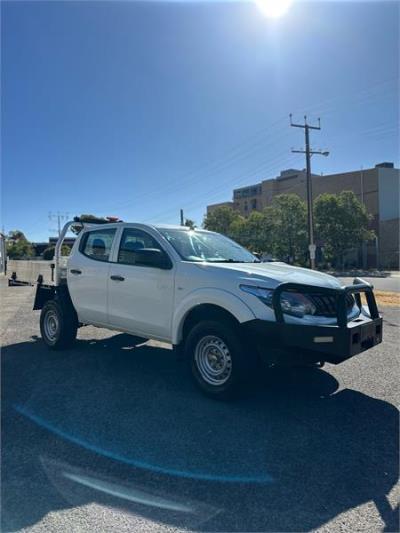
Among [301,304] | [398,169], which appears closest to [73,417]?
[301,304]

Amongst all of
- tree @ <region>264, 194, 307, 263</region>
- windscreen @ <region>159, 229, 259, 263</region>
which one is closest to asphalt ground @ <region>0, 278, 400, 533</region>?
windscreen @ <region>159, 229, 259, 263</region>

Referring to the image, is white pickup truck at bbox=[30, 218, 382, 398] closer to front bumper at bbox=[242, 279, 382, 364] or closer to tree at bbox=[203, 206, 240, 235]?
front bumper at bbox=[242, 279, 382, 364]

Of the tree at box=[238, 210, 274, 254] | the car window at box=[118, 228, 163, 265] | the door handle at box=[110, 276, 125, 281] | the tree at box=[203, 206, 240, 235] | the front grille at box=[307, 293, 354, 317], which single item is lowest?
the front grille at box=[307, 293, 354, 317]

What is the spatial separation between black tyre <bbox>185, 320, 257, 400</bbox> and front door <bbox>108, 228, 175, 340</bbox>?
0.54m

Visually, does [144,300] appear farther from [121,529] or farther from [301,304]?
[121,529]

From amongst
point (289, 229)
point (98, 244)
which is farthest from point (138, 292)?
point (289, 229)

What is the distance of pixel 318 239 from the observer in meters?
50.2

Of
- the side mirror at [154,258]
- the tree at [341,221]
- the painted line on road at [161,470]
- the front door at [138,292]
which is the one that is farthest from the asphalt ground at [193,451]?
the tree at [341,221]

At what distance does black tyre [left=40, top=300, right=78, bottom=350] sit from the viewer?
6602 mm

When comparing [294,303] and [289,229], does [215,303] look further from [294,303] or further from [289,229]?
[289,229]

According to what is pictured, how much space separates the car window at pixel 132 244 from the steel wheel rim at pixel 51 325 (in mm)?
1844

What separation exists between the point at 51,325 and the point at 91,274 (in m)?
1.42

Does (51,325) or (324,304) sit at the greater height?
(324,304)

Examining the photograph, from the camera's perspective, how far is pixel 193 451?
3.45 m
